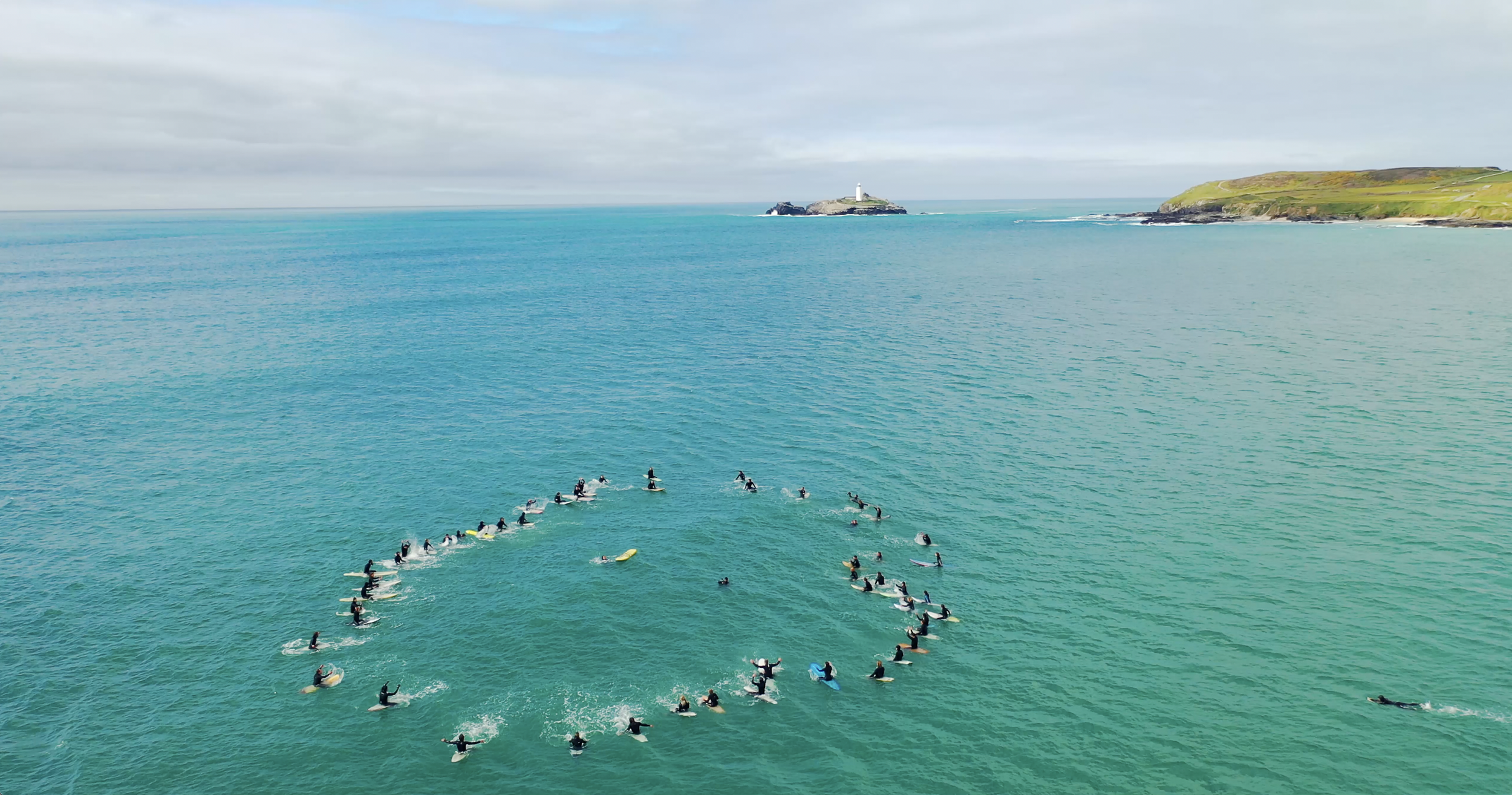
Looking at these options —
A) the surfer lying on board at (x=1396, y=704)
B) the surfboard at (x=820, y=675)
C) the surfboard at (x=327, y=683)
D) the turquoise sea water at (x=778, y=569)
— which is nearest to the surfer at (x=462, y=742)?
the turquoise sea water at (x=778, y=569)

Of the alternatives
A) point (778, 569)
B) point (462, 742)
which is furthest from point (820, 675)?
point (462, 742)

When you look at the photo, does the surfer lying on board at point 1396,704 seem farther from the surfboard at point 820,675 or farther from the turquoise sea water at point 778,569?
the surfboard at point 820,675

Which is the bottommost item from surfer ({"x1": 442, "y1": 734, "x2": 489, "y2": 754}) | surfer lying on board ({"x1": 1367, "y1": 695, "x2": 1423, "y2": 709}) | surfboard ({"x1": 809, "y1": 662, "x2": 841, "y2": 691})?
surfer ({"x1": 442, "y1": 734, "x2": 489, "y2": 754})

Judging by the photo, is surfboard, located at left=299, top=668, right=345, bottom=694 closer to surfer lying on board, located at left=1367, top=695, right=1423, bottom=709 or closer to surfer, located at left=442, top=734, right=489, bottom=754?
surfer, located at left=442, top=734, right=489, bottom=754

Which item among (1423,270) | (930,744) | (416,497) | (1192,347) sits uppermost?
(1423,270)

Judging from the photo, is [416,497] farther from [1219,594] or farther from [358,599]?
[1219,594]

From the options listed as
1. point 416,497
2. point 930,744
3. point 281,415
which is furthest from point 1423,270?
point 281,415

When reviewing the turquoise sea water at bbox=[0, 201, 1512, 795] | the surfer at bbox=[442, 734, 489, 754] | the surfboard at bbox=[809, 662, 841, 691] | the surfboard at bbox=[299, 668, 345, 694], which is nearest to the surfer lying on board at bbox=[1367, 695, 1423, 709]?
the turquoise sea water at bbox=[0, 201, 1512, 795]
